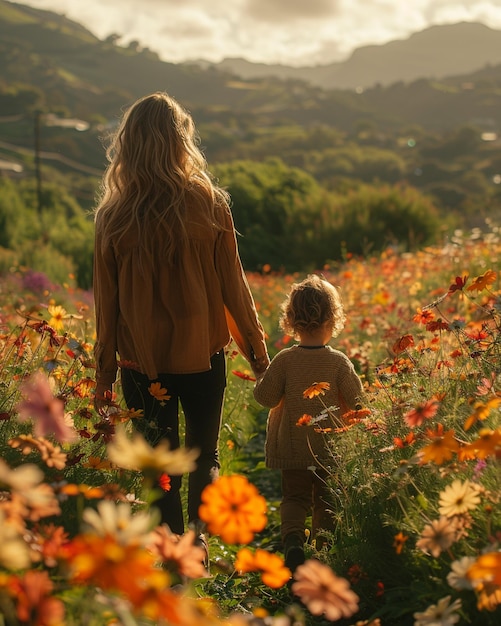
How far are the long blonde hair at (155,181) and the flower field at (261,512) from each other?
1.85ft

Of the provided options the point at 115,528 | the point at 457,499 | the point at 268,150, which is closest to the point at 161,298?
the point at 457,499

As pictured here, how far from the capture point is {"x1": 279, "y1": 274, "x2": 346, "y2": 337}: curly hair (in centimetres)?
348

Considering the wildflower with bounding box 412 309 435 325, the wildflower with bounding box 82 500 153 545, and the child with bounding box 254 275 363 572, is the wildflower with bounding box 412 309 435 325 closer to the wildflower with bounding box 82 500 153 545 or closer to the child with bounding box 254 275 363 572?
the child with bounding box 254 275 363 572

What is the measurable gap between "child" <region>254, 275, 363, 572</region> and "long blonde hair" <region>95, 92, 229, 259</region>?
0.65 meters

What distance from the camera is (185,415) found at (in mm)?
3262

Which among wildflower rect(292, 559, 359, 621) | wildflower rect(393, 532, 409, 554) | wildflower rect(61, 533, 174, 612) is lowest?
wildflower rect(393, 532, 409, 554)

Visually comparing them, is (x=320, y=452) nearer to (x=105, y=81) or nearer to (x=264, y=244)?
(x=264, y=244)

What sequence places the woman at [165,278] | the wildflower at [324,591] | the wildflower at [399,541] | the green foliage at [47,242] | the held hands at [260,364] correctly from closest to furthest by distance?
the wildflower at [324,591]
the wildflower at [399,541]
the woman at [165,278]
the held hands at [260,364]
the green foliage at [47,242]

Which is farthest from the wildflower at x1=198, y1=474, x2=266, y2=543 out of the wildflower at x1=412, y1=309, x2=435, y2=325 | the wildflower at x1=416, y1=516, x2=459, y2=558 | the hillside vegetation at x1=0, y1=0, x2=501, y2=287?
the hillside vegetation at x1=0, y1=0, x2=501, y2=287

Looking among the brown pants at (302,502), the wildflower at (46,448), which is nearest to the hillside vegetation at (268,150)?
the brown pants at (302,502)

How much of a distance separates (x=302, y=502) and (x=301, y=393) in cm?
47

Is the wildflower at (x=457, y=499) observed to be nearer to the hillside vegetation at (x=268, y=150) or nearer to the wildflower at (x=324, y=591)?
the wildflower at (x=324, y=591)

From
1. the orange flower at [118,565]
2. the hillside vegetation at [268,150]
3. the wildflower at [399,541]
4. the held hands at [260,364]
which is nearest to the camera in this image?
the orange flower at [118,565]

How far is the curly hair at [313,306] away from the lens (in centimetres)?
348
